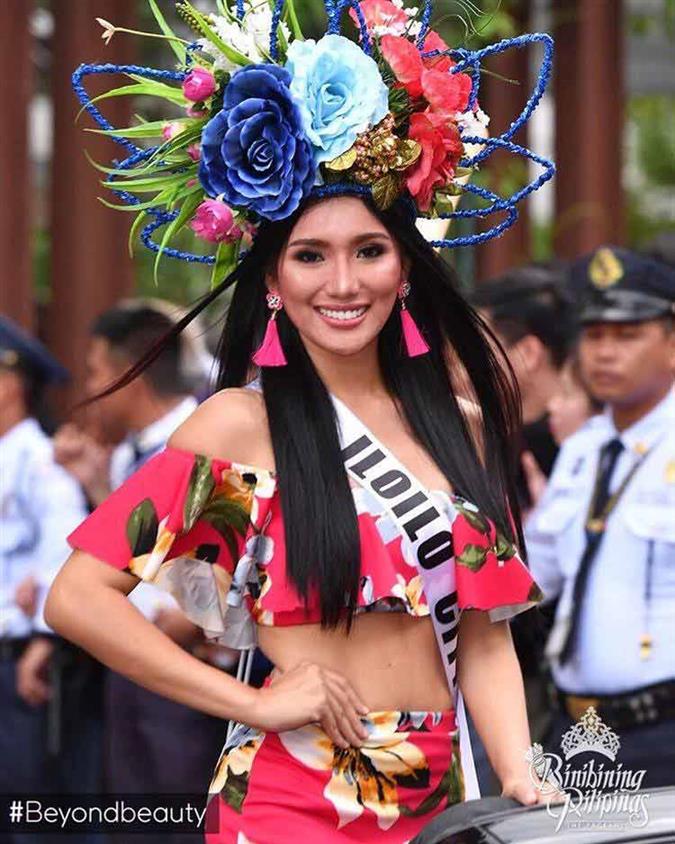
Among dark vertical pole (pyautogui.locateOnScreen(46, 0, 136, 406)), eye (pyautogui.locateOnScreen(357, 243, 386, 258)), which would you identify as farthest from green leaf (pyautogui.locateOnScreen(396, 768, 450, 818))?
dark vertical pole (pyautogui.locateOnScreen(46, 0, 136, 406))

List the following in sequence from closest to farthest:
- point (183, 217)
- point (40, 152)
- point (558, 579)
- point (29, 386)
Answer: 1. point (183, 217)
2. point (558, 579)
3. point (29, 386)
4. point (40, 152)

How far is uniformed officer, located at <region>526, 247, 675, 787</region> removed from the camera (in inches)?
222

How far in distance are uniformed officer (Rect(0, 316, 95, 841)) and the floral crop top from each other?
3779 mm

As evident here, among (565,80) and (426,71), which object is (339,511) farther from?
(565,80)

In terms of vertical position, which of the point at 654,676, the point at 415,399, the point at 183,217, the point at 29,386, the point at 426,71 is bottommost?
the point at 654,676

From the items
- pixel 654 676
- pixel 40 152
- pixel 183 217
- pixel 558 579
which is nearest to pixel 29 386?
pixel 558 579

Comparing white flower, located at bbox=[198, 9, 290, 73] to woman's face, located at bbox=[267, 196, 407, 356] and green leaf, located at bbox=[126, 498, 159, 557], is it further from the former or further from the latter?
green leaf, located at bbox=[126, 498, 159, 557]

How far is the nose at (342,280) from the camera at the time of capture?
135 inches

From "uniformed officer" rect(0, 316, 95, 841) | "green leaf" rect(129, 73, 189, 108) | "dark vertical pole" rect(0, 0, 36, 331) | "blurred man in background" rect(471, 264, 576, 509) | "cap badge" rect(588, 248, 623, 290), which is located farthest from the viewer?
"dark vertical pole" rect(0, 0, 36, 331)

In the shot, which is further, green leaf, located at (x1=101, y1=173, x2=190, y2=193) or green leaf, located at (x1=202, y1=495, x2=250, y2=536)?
green leaf, located at (x1=101, y1=173, x2=190, y2=193)

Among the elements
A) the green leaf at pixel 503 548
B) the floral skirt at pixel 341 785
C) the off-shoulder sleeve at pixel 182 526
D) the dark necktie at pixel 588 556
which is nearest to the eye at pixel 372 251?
the off-shoulder sleeve at pixel 182 526

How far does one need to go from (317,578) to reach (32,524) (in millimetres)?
4144

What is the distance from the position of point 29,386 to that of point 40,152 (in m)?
13.1

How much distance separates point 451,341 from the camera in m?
3.78
